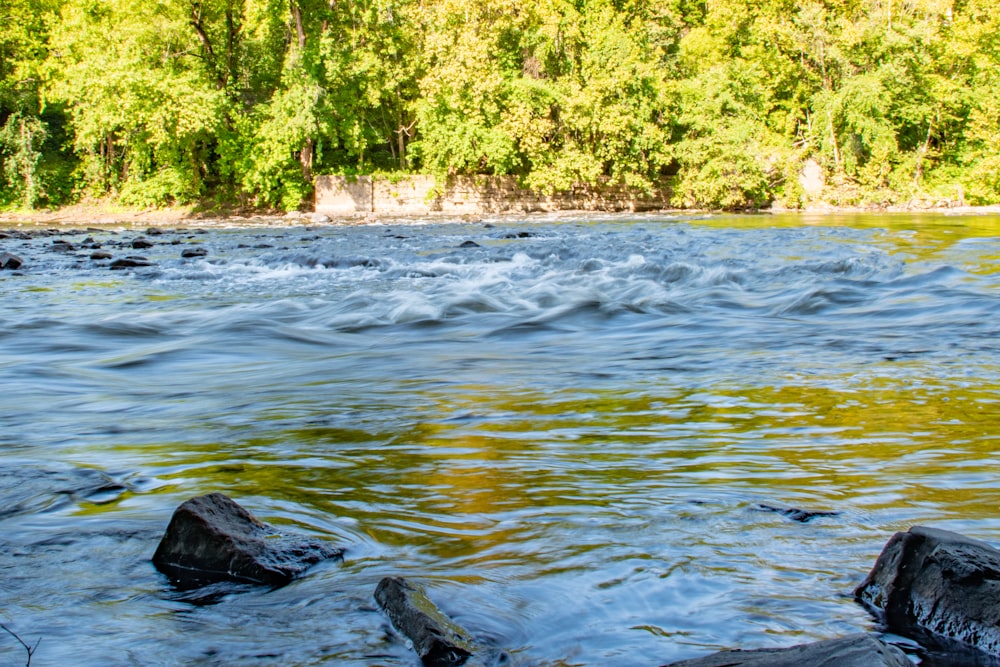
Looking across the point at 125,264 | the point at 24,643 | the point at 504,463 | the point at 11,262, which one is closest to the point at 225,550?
the point at 24,643

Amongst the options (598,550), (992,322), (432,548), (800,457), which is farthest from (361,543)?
(992,322)

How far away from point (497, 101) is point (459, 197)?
4085 millimetres

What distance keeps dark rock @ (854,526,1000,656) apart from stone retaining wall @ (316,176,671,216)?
3283 cm

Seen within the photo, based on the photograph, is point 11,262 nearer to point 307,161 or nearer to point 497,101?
point 307,161

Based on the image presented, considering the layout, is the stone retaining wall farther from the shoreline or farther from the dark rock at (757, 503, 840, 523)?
the dark rock at (757, 503, 840, 523)

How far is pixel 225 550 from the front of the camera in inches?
80.2

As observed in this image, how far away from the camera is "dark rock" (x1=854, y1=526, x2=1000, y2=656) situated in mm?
1598

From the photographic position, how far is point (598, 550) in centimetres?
216

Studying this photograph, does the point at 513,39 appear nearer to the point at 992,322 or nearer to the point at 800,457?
the point at 992,322

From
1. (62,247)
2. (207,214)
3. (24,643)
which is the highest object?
(207,214)

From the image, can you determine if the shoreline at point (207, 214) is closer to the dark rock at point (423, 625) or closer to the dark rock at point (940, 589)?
the dark rock at point (423, 625)

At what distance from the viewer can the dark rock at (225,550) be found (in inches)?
79.6

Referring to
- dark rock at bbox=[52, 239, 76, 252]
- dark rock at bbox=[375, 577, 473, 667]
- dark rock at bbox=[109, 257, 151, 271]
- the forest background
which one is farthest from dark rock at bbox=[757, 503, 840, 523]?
the forest background

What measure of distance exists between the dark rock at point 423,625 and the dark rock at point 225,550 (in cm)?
32
